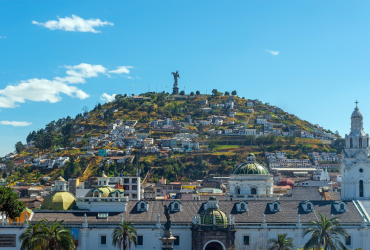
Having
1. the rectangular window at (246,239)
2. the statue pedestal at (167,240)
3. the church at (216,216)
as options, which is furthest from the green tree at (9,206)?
the rectangular window at (246,239)

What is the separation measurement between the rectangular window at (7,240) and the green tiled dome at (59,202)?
836cm

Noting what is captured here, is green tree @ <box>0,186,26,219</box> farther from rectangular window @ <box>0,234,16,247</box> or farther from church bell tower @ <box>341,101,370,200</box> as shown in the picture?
church bell tower @ <box>341,101,370,200</box>

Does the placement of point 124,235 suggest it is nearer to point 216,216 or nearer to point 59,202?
point 216,216

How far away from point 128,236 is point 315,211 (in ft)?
93.7

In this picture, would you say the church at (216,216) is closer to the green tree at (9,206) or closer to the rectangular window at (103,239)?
the rectangular window at (103,239)

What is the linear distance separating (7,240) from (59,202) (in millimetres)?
9930

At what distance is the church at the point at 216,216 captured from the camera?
68.7 meters

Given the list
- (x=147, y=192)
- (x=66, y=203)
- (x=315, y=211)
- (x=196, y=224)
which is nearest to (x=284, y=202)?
(x=315, y=211)

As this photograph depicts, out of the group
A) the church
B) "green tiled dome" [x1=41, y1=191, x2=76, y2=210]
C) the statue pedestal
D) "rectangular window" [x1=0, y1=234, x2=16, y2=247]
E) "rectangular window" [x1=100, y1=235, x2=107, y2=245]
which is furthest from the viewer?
"green tiled dome" [x1=41, y1=191, x2=76, y2=210]

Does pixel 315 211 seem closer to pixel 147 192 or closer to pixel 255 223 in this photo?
pixel 255 223

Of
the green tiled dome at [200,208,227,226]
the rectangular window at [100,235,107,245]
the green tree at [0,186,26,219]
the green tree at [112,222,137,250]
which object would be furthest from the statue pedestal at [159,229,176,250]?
the green tree at [0,186,26,219]

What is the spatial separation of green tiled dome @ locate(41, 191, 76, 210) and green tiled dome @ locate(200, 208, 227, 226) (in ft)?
69.5

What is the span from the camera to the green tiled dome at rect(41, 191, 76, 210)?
7656cm

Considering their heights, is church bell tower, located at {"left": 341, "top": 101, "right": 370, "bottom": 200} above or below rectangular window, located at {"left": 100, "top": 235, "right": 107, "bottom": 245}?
above
